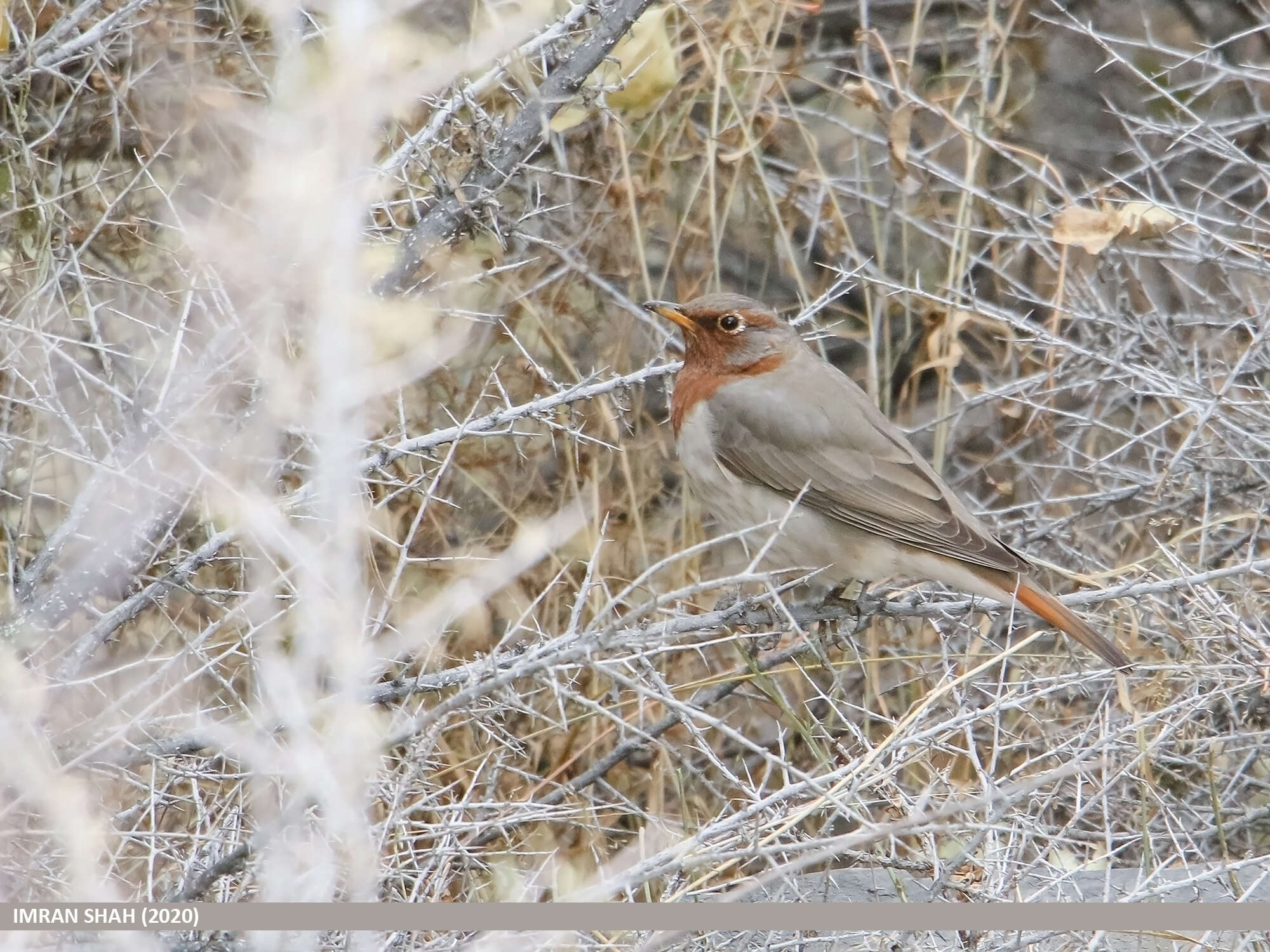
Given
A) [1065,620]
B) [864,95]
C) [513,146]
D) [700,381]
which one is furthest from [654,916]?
[864,95]

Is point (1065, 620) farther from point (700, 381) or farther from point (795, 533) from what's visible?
point (700, 381)

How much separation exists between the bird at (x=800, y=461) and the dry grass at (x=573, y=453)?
19 cm

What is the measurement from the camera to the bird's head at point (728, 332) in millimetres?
4477

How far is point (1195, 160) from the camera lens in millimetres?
5660

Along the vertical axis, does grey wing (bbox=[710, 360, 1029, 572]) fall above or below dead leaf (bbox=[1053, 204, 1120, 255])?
below

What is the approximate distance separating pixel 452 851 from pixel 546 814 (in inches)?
10.8

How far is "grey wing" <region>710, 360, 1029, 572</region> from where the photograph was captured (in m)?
4.26

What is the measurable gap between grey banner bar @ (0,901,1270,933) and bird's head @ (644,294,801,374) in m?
2.21

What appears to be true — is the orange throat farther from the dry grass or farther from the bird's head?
the dry grass

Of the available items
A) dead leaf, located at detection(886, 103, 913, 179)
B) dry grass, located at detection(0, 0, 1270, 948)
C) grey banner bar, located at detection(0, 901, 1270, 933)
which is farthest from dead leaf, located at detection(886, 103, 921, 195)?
grey banner bar, located at detection(0, 901, 1270, 933)

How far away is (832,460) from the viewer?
14.4 feet

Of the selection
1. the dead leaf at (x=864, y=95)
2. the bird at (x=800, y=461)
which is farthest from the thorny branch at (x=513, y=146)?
the dead leaf at (x=864, y=95)

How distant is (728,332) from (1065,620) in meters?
1.44

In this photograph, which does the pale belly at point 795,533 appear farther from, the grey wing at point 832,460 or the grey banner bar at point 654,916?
the grey banner bar at point 654,916
